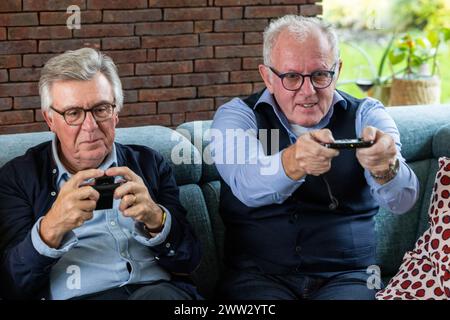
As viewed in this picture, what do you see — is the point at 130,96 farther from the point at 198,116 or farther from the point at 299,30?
the point at 299,30

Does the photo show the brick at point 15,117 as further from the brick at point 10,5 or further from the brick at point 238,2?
the brick at point 238,2

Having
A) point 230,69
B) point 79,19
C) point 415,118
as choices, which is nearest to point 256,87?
point 230,69

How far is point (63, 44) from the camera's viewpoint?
3047mm

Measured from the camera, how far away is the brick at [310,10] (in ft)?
11.1

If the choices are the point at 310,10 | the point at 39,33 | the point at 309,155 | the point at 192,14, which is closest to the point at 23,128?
the point at 39,33

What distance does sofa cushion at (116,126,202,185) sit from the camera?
2.02 meters

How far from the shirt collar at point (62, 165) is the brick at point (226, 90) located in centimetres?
158

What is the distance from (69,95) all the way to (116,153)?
0.18 m

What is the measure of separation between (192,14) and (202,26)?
0.07 meters

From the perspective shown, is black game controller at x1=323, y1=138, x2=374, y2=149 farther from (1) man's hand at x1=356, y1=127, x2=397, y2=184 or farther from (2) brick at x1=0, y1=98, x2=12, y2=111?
(2) brick at x1=0, y1=98, x2=12, y2=111

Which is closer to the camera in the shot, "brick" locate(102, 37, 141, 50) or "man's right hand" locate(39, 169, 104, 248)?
"man's right hand" locate(39, 169, 104, 248)

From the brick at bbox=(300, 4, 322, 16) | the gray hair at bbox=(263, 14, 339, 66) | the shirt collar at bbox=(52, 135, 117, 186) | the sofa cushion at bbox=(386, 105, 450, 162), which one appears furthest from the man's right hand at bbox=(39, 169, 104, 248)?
the brick at bbox=(300, 4, 322, 16)

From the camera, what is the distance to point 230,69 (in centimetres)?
333

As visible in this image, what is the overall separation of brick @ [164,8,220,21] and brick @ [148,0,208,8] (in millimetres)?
17
